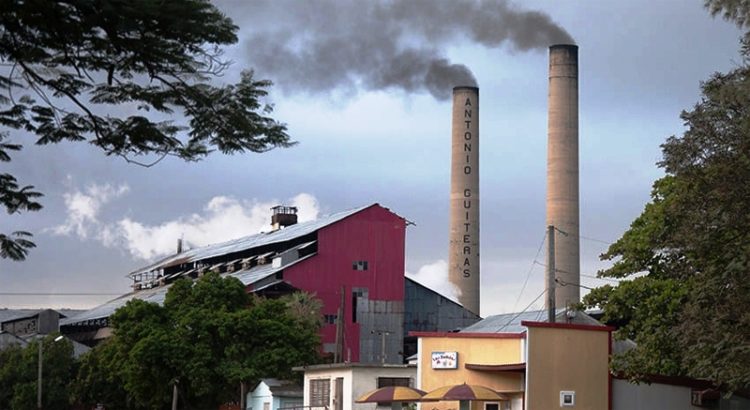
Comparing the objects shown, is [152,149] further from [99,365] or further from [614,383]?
[99,365]

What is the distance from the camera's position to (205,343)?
188 feet

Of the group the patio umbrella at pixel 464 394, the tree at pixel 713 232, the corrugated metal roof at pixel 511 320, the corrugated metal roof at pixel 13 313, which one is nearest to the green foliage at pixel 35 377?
the corrugated metal roof at pixel 511 320

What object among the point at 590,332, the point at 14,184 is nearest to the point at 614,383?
the point at 590,332

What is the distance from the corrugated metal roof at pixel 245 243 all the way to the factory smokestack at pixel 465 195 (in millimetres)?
11247

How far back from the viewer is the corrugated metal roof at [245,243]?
87500mm

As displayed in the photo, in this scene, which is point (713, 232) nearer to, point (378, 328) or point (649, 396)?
point (649, 396)

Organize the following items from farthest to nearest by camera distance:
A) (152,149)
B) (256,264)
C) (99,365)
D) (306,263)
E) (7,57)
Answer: (256,264), (306,263), (99,365), (152,149), (7,57)

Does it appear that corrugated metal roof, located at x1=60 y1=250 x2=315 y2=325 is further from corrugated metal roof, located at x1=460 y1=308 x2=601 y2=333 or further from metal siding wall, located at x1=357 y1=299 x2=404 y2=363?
corrugated metal roof, located at x1=460 y1=308 x2=601 y2=333

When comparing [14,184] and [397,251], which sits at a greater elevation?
[397,251]

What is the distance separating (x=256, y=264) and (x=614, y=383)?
51774mm

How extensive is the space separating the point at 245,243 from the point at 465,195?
51.5 ft

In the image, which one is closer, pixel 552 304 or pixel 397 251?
pixel 552 304

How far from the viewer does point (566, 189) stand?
88.8 m

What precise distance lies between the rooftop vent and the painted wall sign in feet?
192
